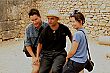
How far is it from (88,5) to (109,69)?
524cm

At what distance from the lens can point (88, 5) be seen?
1246 cm

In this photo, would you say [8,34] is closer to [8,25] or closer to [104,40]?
[8,25]

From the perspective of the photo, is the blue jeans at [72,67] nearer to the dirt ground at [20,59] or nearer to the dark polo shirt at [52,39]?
the dark polo shirt at [52,39]

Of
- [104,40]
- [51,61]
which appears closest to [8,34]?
[104,40]

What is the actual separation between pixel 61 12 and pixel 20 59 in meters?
4.80

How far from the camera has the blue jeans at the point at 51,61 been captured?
14.2 ft

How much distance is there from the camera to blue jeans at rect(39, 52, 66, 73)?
4336 millimetres

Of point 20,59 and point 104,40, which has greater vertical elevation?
point 104,40

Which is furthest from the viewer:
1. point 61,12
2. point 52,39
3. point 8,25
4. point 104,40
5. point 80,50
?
point 61,12

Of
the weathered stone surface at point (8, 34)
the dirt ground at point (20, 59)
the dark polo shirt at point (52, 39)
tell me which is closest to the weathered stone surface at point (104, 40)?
the dirt ground at point (20, 59)

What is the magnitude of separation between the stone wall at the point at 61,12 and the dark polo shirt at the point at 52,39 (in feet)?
25.1

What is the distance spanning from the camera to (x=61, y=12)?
44.3 feet

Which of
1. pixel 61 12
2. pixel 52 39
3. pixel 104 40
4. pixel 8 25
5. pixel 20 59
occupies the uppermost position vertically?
pixel 52 39

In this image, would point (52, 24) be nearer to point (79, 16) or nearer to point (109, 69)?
point (79, 16)
